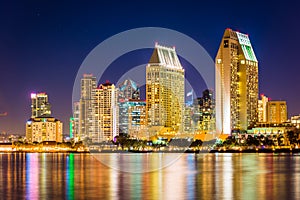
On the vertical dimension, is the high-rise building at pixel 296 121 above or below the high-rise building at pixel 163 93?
below

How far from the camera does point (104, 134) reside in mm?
198500

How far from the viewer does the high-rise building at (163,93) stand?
638ft

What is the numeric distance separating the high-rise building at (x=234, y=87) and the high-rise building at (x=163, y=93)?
13.0m

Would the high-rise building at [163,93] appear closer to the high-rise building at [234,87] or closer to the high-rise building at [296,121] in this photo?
the high-rise building at [234,87]

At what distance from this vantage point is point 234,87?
18962 centimetres

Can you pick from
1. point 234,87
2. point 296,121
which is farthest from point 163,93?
point 296,121

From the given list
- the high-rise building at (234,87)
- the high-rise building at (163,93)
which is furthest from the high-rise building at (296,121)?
the high-rise building at (163,93)

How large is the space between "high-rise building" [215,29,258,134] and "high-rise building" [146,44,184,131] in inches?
510

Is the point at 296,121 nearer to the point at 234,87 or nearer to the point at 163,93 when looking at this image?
the point at 234,87

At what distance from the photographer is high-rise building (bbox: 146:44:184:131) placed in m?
194

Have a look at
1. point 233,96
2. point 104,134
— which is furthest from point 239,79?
point 104,134

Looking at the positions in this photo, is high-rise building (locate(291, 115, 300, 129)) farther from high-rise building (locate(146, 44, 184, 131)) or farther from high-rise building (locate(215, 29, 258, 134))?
high-rise building (locate(146, 44, 184, 131))

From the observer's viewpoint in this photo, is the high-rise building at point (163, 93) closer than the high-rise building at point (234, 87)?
No

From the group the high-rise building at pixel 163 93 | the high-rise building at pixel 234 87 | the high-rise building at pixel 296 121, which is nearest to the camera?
the high-rise building at pixel 296 121
